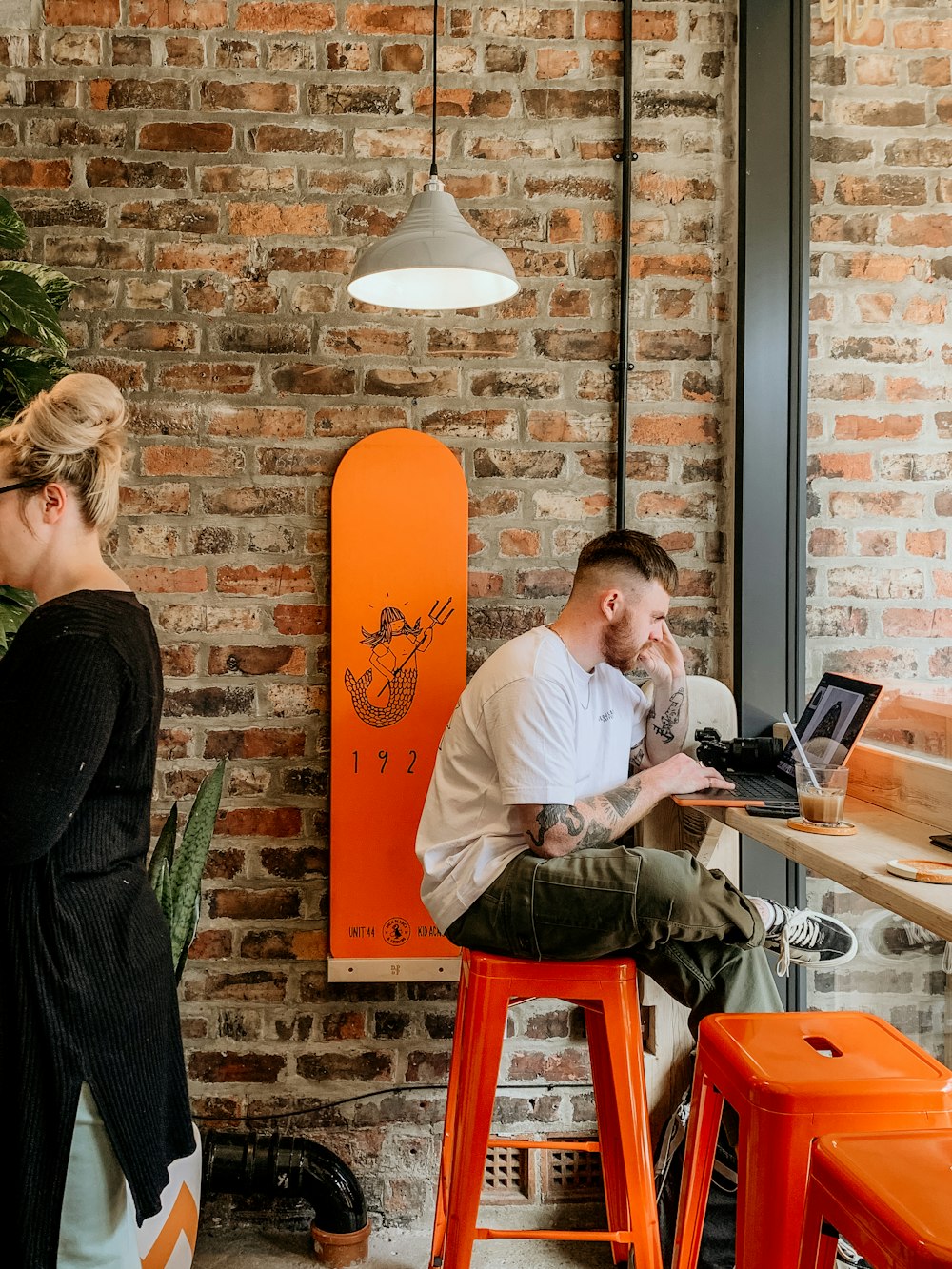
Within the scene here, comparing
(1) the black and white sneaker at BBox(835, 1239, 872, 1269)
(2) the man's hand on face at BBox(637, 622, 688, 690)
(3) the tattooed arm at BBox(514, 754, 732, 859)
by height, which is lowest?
(1) the black and white sneaker at BBox(835, 1239, 872, 1269)

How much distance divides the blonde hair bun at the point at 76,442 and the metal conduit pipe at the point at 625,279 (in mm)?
1344

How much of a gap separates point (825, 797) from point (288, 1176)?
5.08 ft

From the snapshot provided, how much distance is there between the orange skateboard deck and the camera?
2.58 meters

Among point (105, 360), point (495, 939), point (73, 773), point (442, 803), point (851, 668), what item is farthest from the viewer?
point (105, 360)

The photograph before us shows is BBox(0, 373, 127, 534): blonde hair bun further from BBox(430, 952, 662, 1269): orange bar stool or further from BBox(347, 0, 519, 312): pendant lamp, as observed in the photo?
BBox(430, 952, 662, 1269): orange bar stool

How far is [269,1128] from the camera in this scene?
2609 millimetres

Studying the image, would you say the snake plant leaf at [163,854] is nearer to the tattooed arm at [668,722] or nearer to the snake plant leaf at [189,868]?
the snake plant leaf at [189,868]

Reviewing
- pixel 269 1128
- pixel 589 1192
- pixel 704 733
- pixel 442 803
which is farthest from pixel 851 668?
pixel 269 1128

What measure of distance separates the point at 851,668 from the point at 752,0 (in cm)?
164

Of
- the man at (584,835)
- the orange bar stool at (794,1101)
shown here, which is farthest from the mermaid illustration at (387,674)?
the orange bar stool at (794,1101)

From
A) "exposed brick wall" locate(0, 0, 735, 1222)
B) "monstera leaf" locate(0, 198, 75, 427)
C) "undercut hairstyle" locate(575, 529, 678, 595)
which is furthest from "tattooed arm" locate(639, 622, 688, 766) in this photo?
"monstera leaf" locate(0, 198, 75, 427)

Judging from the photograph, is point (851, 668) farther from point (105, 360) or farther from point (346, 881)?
point (105, 360)

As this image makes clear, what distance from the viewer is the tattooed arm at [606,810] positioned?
6.55 ft

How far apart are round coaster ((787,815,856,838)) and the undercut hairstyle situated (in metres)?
0.64
